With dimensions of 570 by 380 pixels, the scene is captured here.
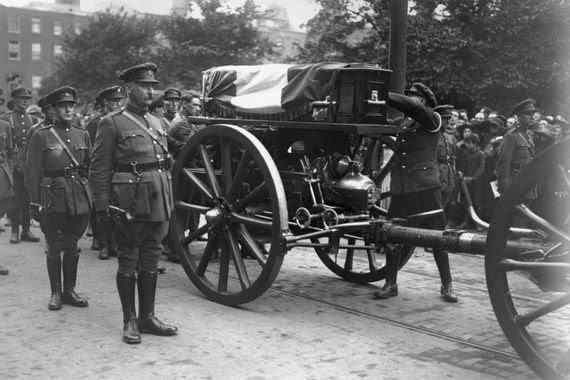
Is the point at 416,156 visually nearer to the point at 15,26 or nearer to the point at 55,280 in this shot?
the point at 55,280

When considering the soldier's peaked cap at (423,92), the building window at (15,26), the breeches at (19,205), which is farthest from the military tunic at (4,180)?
the building window at (15,26)

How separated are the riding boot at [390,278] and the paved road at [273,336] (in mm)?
124

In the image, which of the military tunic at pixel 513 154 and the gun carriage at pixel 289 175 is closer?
the gun carriage at pixel 289 175

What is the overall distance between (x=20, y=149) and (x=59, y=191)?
4.32 meters

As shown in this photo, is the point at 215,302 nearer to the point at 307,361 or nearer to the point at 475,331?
the point at 307,361

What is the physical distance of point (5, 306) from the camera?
241 inches

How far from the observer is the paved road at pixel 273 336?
4.60m

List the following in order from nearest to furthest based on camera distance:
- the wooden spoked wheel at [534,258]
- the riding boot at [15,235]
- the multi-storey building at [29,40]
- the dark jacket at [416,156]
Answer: the wooden spoked wheel at [534,258]
the dark jacket at [416,156]
the riding boot at [15,235]
the multi-storey building at [29,40]

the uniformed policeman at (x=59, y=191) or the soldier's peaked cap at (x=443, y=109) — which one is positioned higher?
the soldier's peaked cap at (x=443, y=109)

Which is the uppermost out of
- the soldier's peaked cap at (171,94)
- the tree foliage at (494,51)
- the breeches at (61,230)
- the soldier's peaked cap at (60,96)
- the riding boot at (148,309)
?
the tree foliage at (494,51)

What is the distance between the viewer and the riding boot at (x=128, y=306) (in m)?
5.20

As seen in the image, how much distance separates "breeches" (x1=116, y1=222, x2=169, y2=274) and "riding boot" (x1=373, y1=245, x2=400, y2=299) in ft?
6.87

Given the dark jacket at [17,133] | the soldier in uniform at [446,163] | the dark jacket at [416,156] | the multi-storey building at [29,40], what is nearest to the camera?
the dark jacket at [416,156]

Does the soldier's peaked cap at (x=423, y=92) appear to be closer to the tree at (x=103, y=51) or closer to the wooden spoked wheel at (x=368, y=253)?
the wooden spoked wheel at (x=368, y=253)
